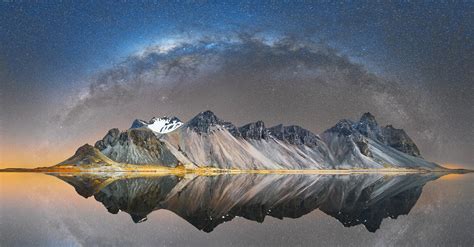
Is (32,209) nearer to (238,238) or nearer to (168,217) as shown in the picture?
(168,217)

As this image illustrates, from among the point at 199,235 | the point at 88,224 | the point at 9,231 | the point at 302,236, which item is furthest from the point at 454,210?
the point at 9,231

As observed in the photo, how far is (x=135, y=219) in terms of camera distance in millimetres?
35219

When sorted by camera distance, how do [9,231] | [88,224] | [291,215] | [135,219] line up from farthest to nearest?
[291,215] < [135,219] < [88,224] < [9,231]

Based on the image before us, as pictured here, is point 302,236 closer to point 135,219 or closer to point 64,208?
point 135,219

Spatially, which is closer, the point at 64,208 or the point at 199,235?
the point at 199,235

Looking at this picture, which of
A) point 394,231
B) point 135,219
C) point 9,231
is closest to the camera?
point 9,231

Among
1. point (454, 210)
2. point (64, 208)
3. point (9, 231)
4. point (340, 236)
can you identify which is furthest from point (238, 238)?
point (454, 210)

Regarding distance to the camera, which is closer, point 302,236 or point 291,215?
point 302,236

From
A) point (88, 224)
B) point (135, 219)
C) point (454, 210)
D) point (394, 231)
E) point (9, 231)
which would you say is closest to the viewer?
point (9, 231)

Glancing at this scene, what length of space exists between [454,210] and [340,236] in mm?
21221

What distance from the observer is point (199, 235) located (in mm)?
28047

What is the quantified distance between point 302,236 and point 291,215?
32.9 ft

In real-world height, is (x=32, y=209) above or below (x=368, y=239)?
above

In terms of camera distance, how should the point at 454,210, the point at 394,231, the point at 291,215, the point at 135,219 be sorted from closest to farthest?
the point at 394,231 < the point at 135,219 < the point at 291,215 < the point at 454,210
